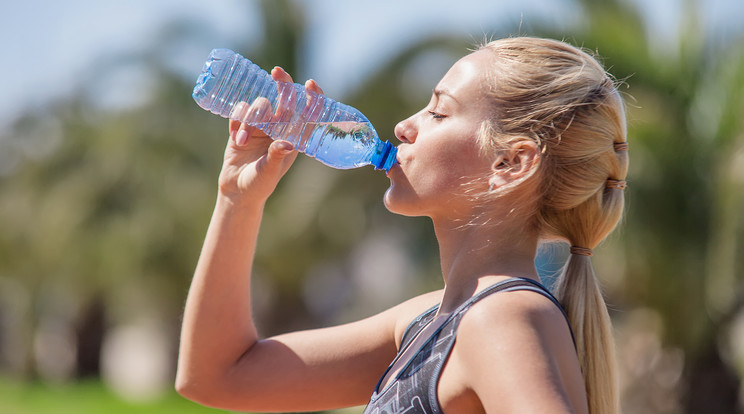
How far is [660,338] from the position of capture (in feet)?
21.9

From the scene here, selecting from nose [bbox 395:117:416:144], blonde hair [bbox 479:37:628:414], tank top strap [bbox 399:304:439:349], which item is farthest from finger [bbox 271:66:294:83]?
tank top strap [bbox 399:304:439:349]

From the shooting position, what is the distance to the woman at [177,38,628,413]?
1.70 metres

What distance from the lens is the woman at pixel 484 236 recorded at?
170 cm

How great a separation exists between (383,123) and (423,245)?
150 centimetres

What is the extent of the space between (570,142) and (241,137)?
34.6 inches

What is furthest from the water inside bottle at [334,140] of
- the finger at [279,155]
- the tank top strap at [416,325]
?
the tank top strap at [416,325]

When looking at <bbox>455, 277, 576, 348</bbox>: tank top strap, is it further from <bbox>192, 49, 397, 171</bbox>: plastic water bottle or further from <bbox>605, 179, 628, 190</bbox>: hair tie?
<bbox>192, 49, 397, 171</bbox>: plastic water bottle

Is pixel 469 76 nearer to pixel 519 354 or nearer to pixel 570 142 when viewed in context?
pixel 570 142

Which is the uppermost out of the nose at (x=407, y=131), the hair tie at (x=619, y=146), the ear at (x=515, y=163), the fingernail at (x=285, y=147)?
the nose at (x=407, y=131)

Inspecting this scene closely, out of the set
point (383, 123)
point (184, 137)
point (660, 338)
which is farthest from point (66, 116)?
point (660, 338)

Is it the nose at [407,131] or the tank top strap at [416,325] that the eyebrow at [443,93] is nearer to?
the nose at [407,131]

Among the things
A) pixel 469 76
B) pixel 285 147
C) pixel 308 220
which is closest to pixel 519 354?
pixel 469 76

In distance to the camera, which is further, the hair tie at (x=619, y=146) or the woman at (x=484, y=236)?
the hair tie at (x=619, y=146)

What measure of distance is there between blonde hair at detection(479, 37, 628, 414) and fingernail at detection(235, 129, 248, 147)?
0.68 metres
